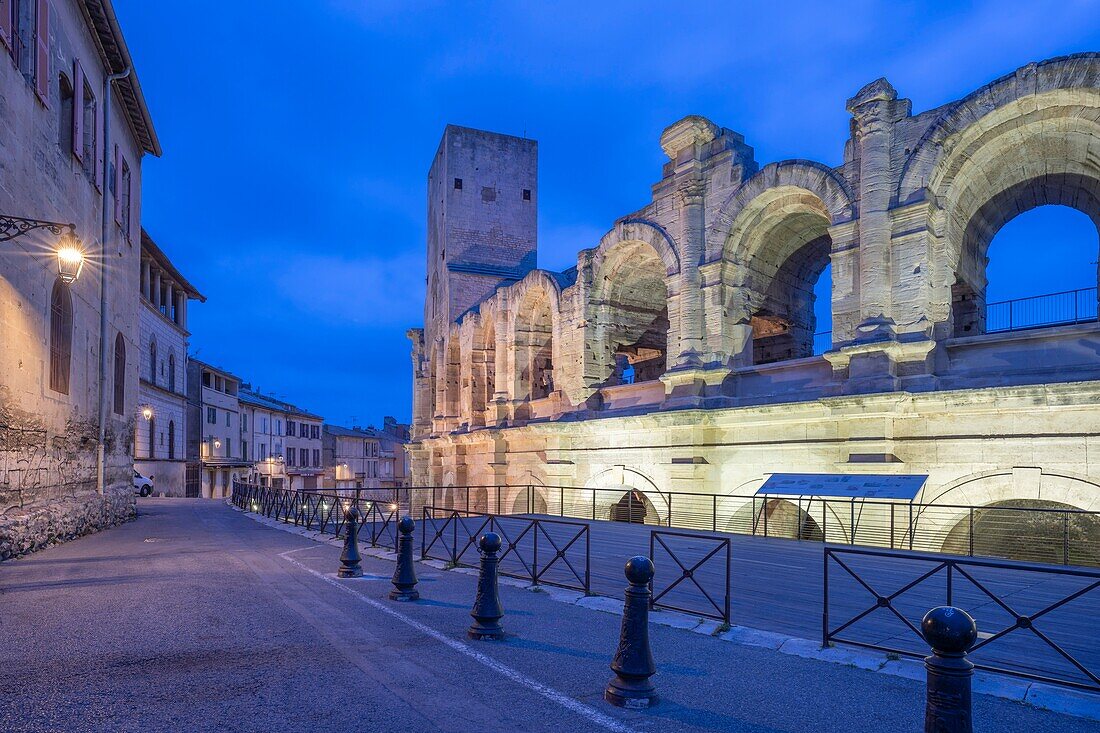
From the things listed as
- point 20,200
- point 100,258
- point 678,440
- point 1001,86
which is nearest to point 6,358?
point 20,200

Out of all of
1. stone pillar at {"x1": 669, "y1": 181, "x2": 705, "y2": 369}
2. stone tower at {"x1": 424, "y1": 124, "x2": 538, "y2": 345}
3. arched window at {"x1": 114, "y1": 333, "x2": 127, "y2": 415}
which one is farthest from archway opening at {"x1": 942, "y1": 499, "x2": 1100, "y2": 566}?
stone tower at {"x1": 424, "y1": 124, "x2": 538, "y2": 345}

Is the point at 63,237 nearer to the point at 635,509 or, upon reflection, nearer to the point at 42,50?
the point at 42,50

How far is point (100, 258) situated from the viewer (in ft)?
53.1

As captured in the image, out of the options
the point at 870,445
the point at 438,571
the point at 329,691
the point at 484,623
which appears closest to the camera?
the point at 329,691

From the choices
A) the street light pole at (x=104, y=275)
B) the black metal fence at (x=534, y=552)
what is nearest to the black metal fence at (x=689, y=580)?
the black metal fence at (x=534, y=552)

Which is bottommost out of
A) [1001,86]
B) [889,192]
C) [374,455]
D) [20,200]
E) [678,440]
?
[374,455]

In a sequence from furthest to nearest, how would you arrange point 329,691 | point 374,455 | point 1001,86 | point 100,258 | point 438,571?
point 374,455
point 100,258
point 1001,86
point 438,571
point 329,691

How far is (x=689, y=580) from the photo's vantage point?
9.16 meters

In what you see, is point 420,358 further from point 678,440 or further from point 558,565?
point 558,565

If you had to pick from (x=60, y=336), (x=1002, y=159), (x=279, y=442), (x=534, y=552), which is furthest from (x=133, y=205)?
(x=279, y=442)

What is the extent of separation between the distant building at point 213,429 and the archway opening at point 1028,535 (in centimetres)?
4891

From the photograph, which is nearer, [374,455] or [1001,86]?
[1001,86]

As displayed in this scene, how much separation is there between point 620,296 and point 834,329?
8097 mm

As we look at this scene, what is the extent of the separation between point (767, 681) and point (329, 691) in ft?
10.5
